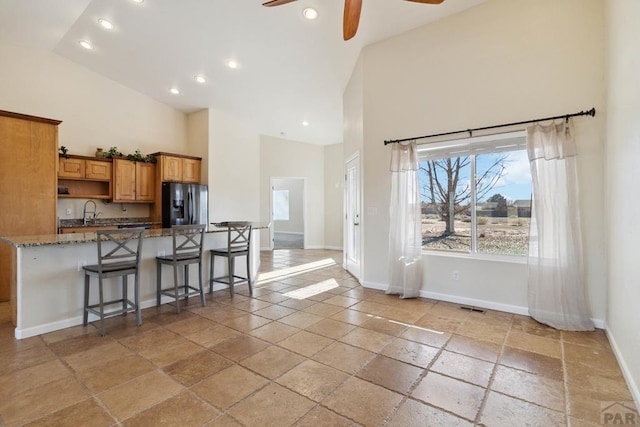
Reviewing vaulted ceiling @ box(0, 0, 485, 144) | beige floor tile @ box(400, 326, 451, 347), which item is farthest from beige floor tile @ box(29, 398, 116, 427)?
vaulted ceiling @ box(0, 0, 485, 144)

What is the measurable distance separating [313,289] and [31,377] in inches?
119

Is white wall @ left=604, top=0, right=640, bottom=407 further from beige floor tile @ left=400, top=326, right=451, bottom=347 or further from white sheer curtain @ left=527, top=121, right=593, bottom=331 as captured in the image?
beige floor tile @ left=400, top=326, right=451, bottom=347

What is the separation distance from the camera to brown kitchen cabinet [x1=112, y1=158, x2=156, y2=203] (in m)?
5.70

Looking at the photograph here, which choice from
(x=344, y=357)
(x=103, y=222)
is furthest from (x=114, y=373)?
(x=103, y=222)

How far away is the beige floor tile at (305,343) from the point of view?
2.56 metres

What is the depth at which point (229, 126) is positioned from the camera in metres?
6.97

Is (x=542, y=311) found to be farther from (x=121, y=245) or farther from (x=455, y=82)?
(x=121, y=245)

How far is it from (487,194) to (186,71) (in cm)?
521

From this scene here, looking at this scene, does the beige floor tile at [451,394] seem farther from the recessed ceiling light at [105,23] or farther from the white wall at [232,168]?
the recessed ceiling light at [105,23]

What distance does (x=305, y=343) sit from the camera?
269 cm

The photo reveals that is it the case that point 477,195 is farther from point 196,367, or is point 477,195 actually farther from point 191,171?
point 191,171

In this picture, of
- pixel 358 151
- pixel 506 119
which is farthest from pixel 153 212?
pixel 506 119

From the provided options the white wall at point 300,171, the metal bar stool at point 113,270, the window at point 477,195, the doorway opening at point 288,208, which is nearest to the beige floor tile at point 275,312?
the metal bar stool at point 113,270

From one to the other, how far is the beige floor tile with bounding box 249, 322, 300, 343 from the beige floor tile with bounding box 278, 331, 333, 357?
74 millimetres
